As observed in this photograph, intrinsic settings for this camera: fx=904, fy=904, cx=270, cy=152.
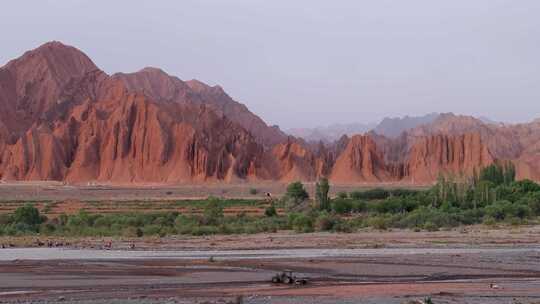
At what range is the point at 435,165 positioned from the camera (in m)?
151

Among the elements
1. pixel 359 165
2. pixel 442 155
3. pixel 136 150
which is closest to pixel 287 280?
pixel 359 165

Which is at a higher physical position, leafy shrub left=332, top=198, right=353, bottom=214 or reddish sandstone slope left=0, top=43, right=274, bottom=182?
reddish sandstone slope left=0, top=43, right=274, bottom=182

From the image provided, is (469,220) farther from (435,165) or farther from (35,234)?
(435,165)

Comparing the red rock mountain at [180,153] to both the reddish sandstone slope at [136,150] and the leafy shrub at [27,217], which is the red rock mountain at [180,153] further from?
the leafy shrub at [27,217]

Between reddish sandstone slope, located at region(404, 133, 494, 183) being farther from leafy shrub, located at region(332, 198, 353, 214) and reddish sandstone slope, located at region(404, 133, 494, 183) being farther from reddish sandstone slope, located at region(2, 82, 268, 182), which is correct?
leafy shrub, located at region(332, 198, 353, 214)

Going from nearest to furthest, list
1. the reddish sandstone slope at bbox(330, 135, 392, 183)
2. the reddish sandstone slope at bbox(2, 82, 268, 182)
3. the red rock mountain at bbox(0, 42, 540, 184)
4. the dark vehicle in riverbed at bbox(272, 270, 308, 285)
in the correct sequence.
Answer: the dark vehicle in riverbed at bbox(272, 270, 308, 285) < the reddish sandstone slope at bbox(2, 82, 268, 182) < the red rock mountain at bbox(0, 42, 540, 184) < the reddish sandstone slope at bbox(330, 135, 392, 183)

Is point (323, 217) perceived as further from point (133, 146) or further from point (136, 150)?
point (133, 146)

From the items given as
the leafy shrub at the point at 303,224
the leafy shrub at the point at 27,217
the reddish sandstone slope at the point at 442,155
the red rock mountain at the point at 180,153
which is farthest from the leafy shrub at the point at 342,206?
the reddish sandstone slope at the point at 442,155

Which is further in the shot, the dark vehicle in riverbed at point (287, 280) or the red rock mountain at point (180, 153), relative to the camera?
the red rock mountain at point (180, 153)

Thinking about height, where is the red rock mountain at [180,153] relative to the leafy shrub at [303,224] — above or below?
above

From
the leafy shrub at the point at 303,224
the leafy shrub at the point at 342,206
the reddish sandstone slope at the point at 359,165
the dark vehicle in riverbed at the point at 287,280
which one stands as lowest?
the dark vehicle in riverbed at the point at 287,280

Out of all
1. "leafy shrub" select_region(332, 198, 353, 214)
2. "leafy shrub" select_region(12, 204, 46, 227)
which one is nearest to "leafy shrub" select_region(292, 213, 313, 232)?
"leafy shrub" select_region(332, 198, 353, 214)

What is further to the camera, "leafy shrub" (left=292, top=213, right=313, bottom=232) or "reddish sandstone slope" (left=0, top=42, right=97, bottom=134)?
"reddish sandstone slope" (left=0, top=42, right=97, bottom=134)

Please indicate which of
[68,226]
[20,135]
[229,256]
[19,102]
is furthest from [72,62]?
[229,256]
